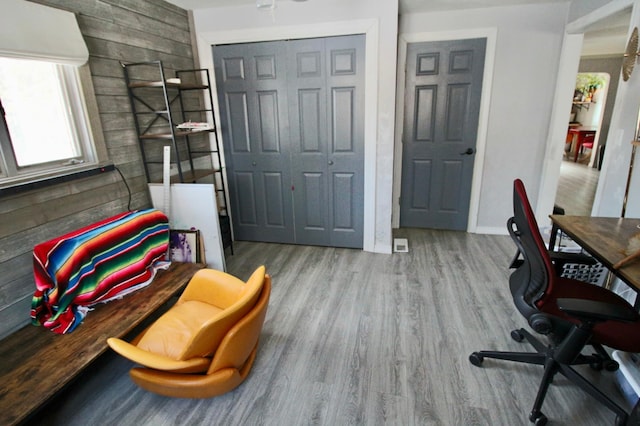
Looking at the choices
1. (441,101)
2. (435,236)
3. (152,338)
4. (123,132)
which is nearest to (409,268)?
(435,236)

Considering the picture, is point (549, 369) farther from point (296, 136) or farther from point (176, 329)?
point (296, 136)

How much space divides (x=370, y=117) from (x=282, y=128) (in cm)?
85

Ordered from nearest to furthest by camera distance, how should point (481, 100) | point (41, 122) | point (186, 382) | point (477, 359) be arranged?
1. point (186, 382)
2. point (477, 359)
3. point (41, 122)
4. point (481, 100)

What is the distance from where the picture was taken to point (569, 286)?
5.64 feet

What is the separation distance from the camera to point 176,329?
1766 millimetres

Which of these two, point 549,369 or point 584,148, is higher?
point 584,148

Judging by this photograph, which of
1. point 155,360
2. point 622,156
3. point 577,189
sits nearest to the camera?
point 155,360

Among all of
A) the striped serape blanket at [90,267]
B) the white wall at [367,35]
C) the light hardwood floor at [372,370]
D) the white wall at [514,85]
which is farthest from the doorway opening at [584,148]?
the striped serape blanket at [90,267]

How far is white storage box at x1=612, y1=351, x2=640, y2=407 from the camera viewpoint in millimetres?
1574

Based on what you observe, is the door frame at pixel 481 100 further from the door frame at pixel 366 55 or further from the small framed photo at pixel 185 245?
the small framed photo at pixel 185 245

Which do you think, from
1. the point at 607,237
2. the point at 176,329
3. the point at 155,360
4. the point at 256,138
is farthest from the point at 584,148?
the point at 155,360

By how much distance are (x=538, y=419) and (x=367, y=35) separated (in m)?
2.81

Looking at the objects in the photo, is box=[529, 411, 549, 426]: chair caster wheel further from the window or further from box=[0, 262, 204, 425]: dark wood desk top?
Answer: the window

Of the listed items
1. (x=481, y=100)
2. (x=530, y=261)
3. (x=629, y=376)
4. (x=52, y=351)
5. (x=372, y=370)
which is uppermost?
(x=481, y=100)
